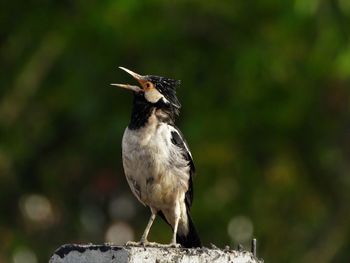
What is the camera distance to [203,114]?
15664mm

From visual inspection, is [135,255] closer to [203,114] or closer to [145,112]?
[145,112]

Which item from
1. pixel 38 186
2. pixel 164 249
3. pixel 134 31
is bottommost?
pixel 38 186

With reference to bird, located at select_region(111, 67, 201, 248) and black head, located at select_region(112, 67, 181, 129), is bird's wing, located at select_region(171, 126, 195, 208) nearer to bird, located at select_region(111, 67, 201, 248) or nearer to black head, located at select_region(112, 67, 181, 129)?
bird, located at select_region(111, 67, 201, 248)

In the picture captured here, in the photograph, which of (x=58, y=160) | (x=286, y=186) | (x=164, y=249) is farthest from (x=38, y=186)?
(x=164, y=249)

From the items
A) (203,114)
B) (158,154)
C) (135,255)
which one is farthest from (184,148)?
(203,114)

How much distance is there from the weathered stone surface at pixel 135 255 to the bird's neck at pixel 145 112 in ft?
6.84

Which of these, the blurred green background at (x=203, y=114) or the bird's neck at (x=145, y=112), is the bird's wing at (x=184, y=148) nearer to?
the bird's neck at (x=145, y=112)

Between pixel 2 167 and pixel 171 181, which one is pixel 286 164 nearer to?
pixel 2 167

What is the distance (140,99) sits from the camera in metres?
7.95

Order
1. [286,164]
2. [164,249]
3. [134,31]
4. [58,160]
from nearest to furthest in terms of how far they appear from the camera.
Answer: [164,249] < [134,31] < [286,164] < [58,160]

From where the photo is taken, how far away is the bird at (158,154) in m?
7.70

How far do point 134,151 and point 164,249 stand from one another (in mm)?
2089

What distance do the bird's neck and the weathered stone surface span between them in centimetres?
208

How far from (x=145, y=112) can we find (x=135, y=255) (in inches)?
99.2
